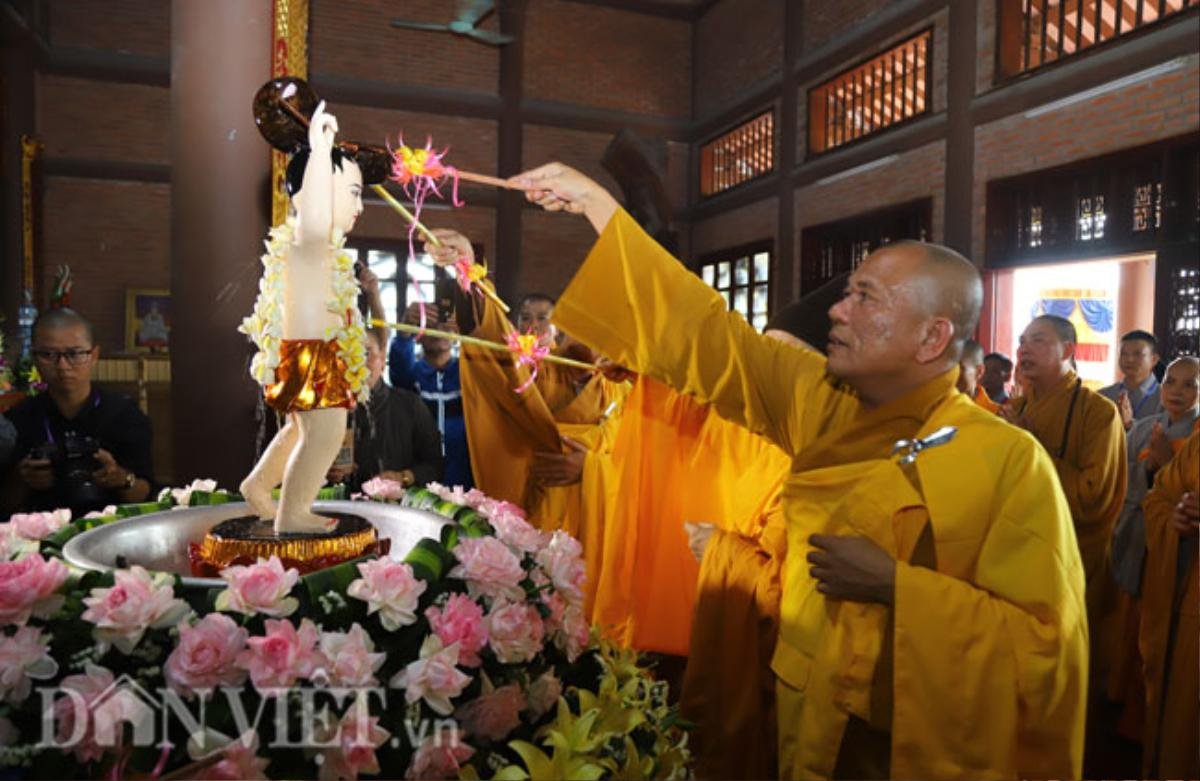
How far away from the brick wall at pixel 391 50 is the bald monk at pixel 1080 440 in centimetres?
684

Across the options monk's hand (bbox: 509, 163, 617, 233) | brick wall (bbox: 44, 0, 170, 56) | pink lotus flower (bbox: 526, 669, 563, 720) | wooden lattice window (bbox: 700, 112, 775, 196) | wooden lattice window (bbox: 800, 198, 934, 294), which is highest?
brick wall (bbox: 44, 0, 170, 56)

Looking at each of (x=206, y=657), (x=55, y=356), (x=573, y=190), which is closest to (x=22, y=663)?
(x=206, y=657)

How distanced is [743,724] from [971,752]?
2.19ft

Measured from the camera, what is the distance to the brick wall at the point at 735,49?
7.63 meters

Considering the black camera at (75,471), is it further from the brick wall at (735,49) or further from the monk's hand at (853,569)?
the brick wall at (735,49)

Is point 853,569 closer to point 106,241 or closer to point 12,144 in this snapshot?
point 12,144

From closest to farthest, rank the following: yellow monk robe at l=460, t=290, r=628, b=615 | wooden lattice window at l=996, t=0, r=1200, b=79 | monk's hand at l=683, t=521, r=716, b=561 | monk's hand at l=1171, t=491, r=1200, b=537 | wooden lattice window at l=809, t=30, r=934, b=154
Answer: monk's hand at l=683, t=521, r=716, b=561, yellow monk robe at l=460, t=290, r=628, b=615, monk's hand at l=1171, t=491, r=1200, b=537, wooden lattice window at l=996, t=0, r=1200, b=79, wooden lattice window at l=809, t=30, r=934, b=154

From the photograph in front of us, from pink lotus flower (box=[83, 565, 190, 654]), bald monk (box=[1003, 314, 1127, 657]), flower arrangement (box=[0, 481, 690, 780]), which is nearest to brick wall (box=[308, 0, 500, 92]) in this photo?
bald monk (box=[1003, 314, 1127, 657])

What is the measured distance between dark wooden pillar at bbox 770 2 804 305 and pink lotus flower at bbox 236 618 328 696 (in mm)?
7201

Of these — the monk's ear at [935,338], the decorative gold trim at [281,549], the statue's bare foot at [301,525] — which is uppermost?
the monk's ear at [935,338]

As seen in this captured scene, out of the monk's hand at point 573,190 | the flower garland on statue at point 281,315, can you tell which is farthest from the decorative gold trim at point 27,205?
the flower garland on statue at point 281,315

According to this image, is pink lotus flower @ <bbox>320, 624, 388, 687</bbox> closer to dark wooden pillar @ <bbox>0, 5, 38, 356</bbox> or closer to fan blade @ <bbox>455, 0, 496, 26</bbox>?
dark wooden pillar @ <bbox>0, 5, 38, 356</bbox>

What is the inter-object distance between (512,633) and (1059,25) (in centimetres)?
507

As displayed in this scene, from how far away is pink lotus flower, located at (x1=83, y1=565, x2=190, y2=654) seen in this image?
0.90 meters
